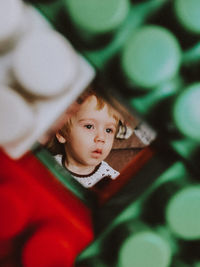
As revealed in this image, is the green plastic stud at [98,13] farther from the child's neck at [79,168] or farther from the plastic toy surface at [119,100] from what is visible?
the child's neck at [79,168]

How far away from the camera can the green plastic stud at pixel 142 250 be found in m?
0.42

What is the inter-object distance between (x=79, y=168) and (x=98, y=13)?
0.48 metres

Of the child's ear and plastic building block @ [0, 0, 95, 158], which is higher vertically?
plastic building block @ [0, 0, 95, 158]

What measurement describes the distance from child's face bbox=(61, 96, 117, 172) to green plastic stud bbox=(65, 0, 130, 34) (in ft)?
0.97

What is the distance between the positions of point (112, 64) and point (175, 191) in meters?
0.18

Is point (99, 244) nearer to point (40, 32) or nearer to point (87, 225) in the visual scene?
point (87, 225)

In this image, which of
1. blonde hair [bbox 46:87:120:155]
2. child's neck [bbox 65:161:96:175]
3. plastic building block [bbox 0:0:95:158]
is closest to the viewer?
plastic building block [bbox 0:0:95:158]

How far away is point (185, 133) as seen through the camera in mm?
404

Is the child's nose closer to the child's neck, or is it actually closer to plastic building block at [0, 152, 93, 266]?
the child's neck

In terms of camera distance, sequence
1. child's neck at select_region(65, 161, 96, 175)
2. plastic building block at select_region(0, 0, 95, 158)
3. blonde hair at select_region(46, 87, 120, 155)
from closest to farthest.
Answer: plastic building block at select_region(0, 0, 95, 158)
blonde hair at select_region(46, 87, 120, 155)
child's neck at select_region(65, 161, 96, 175)

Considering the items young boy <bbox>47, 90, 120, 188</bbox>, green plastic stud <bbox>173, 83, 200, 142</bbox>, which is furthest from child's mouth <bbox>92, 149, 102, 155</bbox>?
green plastic stud <bbox>173, 83, 200, 142</bbox>

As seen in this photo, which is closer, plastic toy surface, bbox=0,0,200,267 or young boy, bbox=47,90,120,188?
plastic toy surface, bbox=0,0,200,267

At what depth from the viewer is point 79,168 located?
797 millimetres

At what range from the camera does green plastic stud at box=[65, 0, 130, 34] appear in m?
0.37
